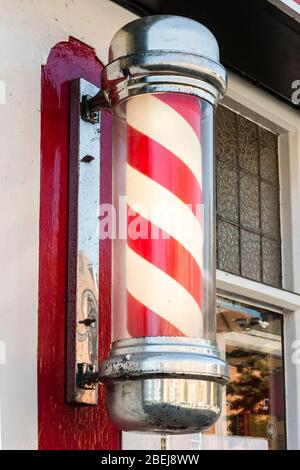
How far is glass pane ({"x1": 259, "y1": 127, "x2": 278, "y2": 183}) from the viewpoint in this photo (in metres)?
2.53

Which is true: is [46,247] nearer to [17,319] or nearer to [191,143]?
[17,319]

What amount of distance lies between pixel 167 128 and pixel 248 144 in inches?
38.0

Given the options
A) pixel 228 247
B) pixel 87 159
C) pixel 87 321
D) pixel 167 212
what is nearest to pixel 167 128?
pixel 167 212

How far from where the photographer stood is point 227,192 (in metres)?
2.38

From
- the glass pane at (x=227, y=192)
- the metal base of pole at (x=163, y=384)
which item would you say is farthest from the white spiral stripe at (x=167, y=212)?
the glass pane at (x=227, y=192)

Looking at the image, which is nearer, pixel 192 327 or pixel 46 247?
pixel 192 327

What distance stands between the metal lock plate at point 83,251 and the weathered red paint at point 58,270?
0.05 ft

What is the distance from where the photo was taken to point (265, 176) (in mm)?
2525

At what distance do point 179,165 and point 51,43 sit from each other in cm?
40

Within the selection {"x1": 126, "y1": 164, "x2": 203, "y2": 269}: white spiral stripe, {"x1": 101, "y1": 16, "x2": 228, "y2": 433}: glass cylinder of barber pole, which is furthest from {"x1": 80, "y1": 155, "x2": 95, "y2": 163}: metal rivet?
{"x1": 126, "y1": 164, "x2": 203, "y2": 269}: white spiral stripe

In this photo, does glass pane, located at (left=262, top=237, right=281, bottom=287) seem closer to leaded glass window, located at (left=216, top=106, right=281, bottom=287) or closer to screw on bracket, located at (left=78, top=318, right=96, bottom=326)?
leaded glass window, located at (left=216, top=106, right=281, bottom=287)

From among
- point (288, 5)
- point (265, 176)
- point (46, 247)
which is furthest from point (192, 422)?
point (265, 176)

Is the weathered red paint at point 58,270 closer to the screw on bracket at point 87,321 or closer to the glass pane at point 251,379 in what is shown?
the screw on bracket at point 87,321
